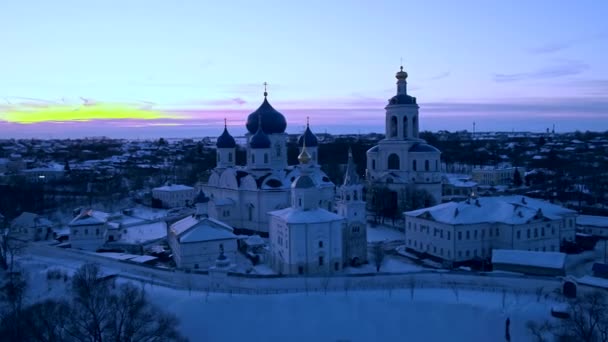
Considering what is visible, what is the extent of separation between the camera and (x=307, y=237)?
20953mm

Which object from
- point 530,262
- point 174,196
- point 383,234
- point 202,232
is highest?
point 202,232

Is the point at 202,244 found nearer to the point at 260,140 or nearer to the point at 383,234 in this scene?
the point at 260,140

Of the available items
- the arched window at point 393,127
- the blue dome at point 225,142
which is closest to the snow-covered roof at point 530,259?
the blue dome at point 225,142

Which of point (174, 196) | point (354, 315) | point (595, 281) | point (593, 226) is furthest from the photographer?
point (174, 196)

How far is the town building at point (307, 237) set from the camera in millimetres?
20859

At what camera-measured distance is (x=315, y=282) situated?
1922 centimetres

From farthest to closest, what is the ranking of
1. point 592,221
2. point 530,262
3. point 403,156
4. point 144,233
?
point 403,156, point 144,233, point 592,221, point 530,262

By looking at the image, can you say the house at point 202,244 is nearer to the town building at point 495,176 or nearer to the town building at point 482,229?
the town building at point 482,229

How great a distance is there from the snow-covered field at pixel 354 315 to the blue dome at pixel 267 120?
45.8 ft

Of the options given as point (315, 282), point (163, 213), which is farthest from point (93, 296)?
point (163, 213)

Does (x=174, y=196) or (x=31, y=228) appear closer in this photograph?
(x=31, y=228)

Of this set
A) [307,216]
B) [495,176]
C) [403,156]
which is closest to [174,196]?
[403,156]

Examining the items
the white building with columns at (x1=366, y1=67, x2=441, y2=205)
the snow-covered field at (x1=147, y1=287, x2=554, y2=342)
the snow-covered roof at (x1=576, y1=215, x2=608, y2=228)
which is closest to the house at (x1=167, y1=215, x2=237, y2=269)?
the snow-covered field at (x1=147, y1=287, x2=554, y2=342)

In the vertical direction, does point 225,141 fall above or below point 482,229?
above
